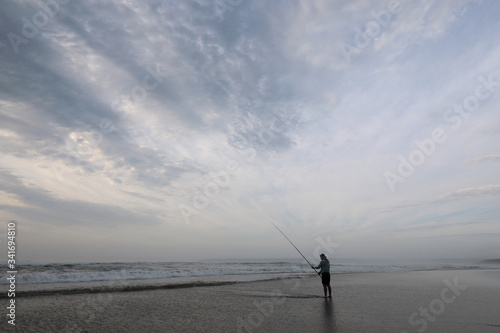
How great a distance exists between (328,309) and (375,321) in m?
2.11

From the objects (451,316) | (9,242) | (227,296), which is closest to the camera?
(451,316)

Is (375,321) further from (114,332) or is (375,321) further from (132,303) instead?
(132,303)

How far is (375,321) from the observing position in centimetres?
828

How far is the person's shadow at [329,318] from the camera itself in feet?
24.6

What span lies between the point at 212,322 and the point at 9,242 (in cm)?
713

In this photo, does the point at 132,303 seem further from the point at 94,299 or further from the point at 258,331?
the point at 258,331

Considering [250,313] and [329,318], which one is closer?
[329,318]

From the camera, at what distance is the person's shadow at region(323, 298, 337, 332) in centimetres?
751

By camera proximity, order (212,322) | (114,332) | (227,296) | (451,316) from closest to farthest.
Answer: (114,332), (212,322), (451,316), (227,296)

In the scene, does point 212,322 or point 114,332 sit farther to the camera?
point 212,322

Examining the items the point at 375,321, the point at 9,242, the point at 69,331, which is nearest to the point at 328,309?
the point at 375,321

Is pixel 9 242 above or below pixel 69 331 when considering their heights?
above

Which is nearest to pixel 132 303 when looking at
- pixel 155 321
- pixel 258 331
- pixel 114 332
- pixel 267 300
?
pixel 155 321

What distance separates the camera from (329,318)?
8688 mm
